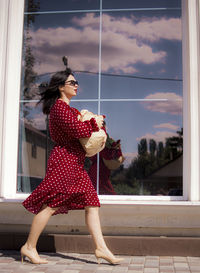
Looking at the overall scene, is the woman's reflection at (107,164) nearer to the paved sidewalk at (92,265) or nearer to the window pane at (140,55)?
the window pane at (140,55)

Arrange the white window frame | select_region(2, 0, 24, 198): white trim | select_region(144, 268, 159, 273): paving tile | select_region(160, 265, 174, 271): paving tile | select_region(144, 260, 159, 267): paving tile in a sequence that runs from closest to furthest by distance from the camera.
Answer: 1. select_region(144, 268, 159, 273): paving tile
2. select_region(160, 265, 174, 271): paving tile
3. select_region(144, 260, 159, 267): paving tile
4. the white window frame
5. select_region(2, 0, 24, 198): white trim

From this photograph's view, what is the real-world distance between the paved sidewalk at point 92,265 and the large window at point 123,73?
1.35 m

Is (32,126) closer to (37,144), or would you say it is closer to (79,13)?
(37,144)

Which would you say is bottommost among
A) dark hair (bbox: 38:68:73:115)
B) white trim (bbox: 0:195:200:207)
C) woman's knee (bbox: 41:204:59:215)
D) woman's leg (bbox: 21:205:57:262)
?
woman's leg (bbox: 21:205:57:262)

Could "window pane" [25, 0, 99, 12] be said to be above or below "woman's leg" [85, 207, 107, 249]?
above

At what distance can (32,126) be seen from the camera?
4.92m

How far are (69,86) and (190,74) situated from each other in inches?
43.7

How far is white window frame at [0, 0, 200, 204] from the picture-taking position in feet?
12.2

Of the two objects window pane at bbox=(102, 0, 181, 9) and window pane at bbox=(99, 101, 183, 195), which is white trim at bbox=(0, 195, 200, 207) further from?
window pane at bbox=(102, 0, 181, 9)

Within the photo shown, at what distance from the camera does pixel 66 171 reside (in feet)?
10.5

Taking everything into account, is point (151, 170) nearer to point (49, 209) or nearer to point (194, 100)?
point (194, 100)

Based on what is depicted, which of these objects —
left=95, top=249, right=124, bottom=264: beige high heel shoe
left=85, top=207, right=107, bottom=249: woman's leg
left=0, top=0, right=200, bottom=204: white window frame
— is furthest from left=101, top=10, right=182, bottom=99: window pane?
left=95, top=249, right=124, bottom=264: beige high heel shoe

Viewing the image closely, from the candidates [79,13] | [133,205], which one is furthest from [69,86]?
[79,13]

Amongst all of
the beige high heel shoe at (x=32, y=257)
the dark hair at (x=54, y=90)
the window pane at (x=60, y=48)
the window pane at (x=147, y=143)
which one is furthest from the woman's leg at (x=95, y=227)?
the window pane at (x=60, y=48)
